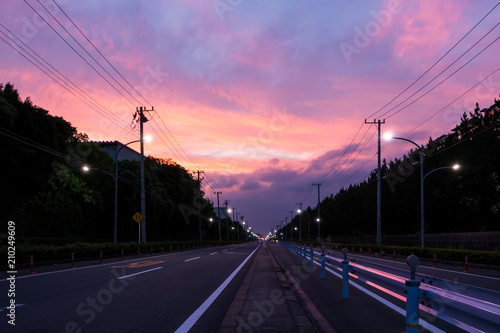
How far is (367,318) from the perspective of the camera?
7258 millimetres

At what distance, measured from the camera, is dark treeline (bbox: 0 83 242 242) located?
29.8 metres

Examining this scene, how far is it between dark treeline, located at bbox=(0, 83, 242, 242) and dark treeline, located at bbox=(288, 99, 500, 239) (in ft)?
109

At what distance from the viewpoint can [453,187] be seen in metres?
54.5

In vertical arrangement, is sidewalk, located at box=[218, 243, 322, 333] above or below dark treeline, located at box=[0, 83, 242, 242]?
below

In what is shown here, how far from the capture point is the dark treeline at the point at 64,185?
29766mm

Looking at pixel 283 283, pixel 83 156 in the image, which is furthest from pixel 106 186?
pixel 283 283

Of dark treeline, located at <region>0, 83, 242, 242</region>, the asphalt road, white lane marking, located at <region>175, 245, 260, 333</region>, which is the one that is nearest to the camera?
white lane marking, located at <region>175, 245, 260, 333</region>

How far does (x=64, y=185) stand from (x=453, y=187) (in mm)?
49456

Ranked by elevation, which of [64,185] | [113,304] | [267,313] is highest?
[64,185]

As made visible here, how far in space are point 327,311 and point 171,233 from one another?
69932 mm

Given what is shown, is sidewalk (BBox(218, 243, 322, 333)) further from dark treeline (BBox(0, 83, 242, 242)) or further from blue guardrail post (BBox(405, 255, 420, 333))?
dark treeline (BBox(0, 83, 242, 242))

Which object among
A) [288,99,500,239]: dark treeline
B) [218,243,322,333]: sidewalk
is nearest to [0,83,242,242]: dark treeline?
[218,243,322,333]: sidewalk

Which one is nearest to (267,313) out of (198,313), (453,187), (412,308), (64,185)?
(198,313)

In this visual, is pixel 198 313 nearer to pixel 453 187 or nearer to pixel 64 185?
pixel 64 185
